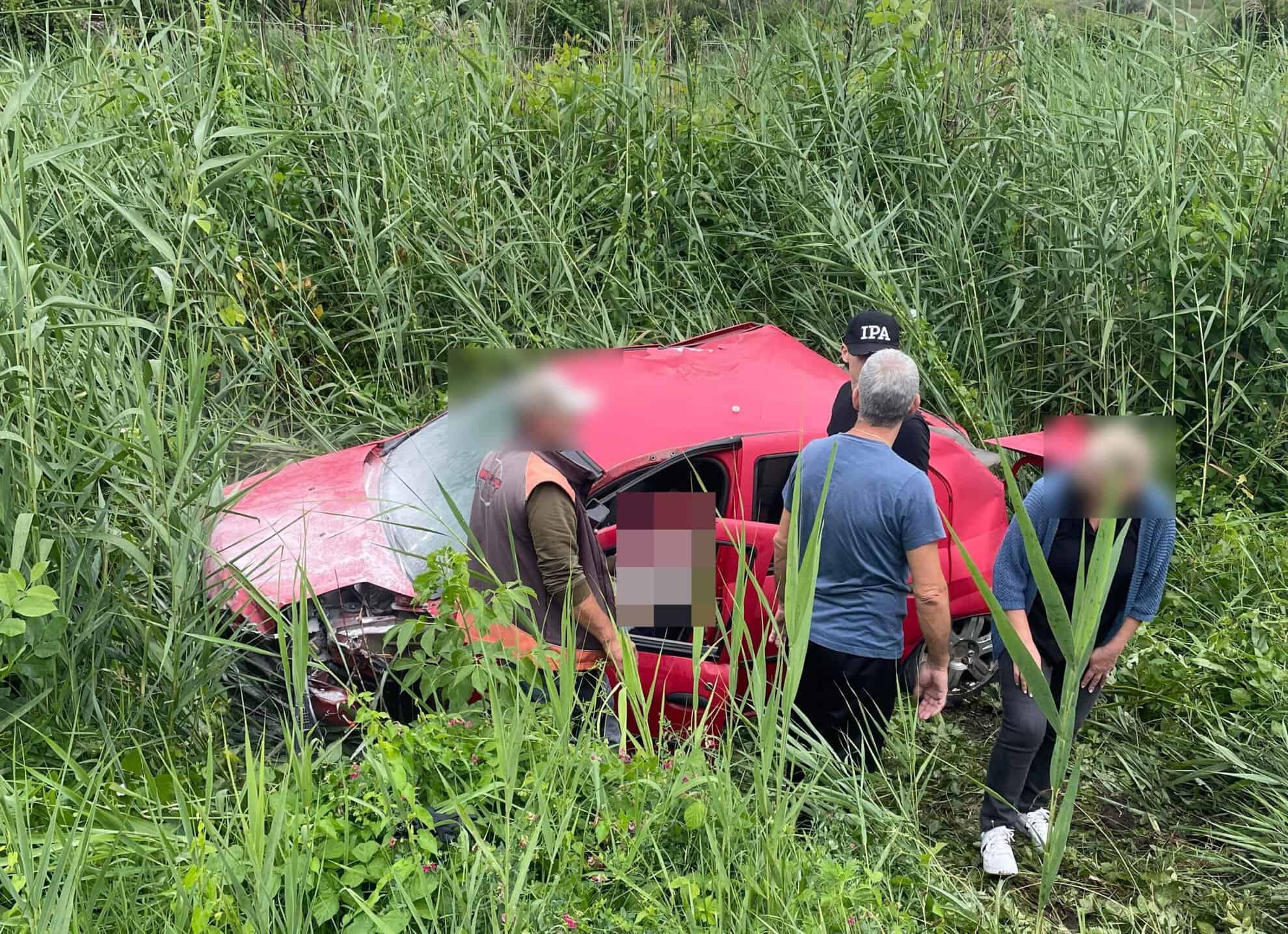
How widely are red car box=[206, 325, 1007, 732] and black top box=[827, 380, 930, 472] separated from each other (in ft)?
0.48

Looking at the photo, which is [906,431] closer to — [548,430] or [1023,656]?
[548,430]

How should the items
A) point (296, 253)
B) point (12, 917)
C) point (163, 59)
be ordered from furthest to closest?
point (296, 253), point (163, 59), point (12, 917)

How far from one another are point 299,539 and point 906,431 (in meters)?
2.35

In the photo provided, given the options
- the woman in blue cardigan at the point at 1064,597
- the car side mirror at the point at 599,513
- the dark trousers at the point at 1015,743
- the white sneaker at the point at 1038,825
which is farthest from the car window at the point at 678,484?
the white sneaker at the point at 1038,825

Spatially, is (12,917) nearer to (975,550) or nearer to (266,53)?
(975,550)

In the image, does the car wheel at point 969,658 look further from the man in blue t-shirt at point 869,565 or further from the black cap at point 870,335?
the black cap at point 870,335

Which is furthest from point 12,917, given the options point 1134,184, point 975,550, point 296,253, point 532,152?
point 1134,184

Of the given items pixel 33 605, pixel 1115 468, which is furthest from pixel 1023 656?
pixel 33 605

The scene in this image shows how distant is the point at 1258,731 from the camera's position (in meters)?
3.91

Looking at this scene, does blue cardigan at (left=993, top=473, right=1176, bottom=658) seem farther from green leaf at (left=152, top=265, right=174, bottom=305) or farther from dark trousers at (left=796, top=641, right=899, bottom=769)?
green leaf at (left=152, top=265, right=174, bottom=305)

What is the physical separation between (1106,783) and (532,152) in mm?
4831

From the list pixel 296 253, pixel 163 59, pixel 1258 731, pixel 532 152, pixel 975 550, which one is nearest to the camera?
pixel 1258 731

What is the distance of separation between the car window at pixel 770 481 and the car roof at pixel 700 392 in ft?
0.51

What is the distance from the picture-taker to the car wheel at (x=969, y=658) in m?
4.56
